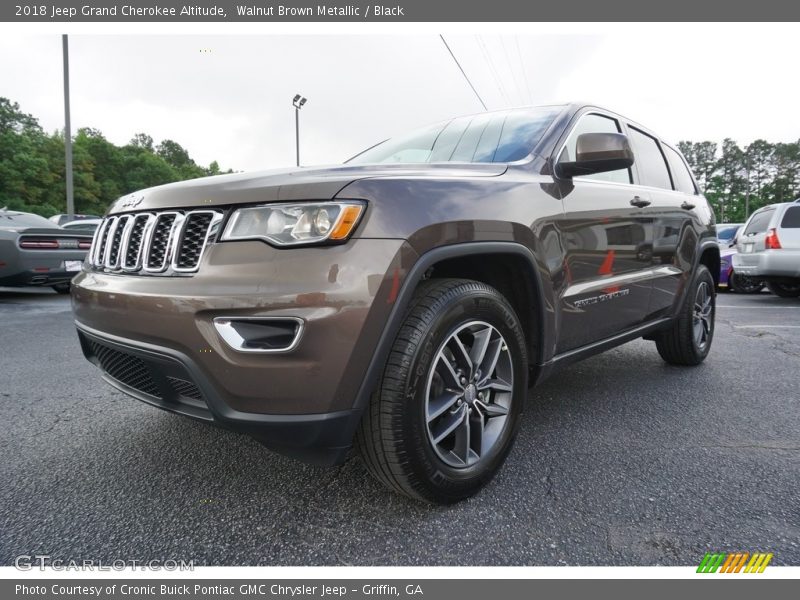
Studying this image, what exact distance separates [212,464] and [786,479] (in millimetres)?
2334

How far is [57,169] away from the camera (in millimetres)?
48719

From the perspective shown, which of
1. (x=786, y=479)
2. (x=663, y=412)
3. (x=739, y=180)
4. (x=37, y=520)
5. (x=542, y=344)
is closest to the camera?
(x=37, y=520)

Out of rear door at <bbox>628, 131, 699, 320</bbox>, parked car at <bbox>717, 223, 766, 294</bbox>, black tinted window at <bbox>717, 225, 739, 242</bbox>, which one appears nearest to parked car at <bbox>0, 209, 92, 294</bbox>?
rear door at <bbox>628, 131, 699, 320</bbox>

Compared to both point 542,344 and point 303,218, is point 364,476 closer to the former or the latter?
point 542,344

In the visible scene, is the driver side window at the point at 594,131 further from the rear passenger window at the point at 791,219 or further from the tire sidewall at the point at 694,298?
the rear passenger window at the point at 791,219

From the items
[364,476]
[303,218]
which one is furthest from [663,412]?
[303,218]

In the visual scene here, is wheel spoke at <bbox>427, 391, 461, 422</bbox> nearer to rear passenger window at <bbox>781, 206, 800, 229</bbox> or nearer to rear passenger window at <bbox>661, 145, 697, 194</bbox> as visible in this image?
rear passenger window at <bbox>661, 145, 697, 194</bbox>

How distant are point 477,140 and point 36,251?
6.59 meters

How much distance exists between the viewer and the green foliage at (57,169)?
144 feet

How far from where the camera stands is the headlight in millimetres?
1483

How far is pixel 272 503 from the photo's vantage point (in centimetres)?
179

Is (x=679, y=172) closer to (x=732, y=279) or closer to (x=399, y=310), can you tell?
(x=399, y=310)

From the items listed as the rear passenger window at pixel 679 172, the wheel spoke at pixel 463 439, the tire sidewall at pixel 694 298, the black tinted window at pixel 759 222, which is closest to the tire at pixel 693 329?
the tire sidewall at pixel 694 298

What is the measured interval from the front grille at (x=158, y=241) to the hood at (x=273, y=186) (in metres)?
0.04
